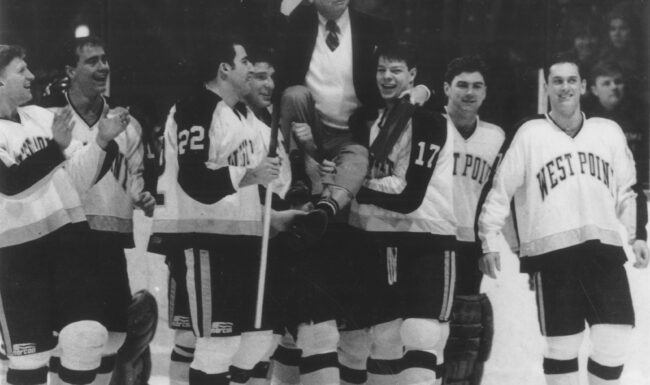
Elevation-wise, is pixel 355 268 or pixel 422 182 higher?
pixel 422 182

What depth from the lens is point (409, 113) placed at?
3574 mm

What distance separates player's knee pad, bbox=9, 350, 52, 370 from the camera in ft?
11.0

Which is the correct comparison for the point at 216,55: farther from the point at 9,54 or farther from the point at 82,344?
the point at 82,344

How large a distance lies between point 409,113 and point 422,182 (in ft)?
0.79

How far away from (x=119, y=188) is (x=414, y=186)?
1022mm

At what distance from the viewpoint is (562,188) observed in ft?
11.6

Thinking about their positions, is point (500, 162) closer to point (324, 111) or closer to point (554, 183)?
point (554, 183)

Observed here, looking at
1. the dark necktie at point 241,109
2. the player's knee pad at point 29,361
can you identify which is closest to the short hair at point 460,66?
the dark necktie at point 241,109

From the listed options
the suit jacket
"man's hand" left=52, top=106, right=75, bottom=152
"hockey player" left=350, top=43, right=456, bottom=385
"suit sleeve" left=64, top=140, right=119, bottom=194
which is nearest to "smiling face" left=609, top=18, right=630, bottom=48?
"hockey player" left=350, top=43, right=456, bottom=385

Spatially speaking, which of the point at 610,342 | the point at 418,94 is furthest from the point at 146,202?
the point at 610,342

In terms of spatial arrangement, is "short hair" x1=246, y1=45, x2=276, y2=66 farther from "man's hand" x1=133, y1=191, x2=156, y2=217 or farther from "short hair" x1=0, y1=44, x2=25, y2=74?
"short hair" x1=0, y1=44, x2=25, y2=74

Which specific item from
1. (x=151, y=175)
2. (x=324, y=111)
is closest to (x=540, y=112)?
(x=324, y=111)

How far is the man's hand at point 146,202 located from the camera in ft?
11.9

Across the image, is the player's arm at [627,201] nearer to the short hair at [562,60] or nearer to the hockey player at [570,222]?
the hockey player at [570,222]
